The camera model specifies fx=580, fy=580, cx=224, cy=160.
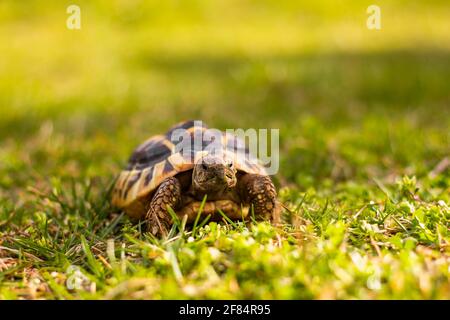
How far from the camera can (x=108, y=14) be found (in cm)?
1254

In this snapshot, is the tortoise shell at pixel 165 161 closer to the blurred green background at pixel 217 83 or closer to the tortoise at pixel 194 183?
the tortoise at pixel 194 183

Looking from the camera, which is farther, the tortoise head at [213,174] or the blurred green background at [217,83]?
the blurred green background at [217,83]

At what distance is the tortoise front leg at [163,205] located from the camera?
280cm

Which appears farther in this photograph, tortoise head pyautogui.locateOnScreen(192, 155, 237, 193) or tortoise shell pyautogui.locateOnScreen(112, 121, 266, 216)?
tortoise shell pyautogui.locateOnScreen(112, 121, 266, 216)

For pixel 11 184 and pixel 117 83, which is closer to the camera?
pixel 11 184

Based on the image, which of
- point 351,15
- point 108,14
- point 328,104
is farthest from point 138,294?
point 351,15

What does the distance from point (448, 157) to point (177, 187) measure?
2.18 metres

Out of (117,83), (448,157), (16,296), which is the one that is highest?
(117,83)

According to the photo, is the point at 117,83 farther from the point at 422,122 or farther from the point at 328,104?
the point at 422,122

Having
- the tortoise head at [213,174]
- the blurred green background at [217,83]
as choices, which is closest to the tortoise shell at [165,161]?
the tortoise head at [213,174]

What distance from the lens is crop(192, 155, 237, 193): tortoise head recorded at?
2.72 meters

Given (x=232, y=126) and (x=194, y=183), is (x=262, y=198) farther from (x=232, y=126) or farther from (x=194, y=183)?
(x=232, y=126)

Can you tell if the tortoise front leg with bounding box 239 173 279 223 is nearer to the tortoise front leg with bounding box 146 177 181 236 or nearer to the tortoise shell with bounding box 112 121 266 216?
the tortoise shell with bounding box 112 121 266 216

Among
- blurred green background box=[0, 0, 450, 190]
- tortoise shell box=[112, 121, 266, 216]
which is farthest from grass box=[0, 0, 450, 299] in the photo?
tortoise shell box=[112, 121, 266, 216]
